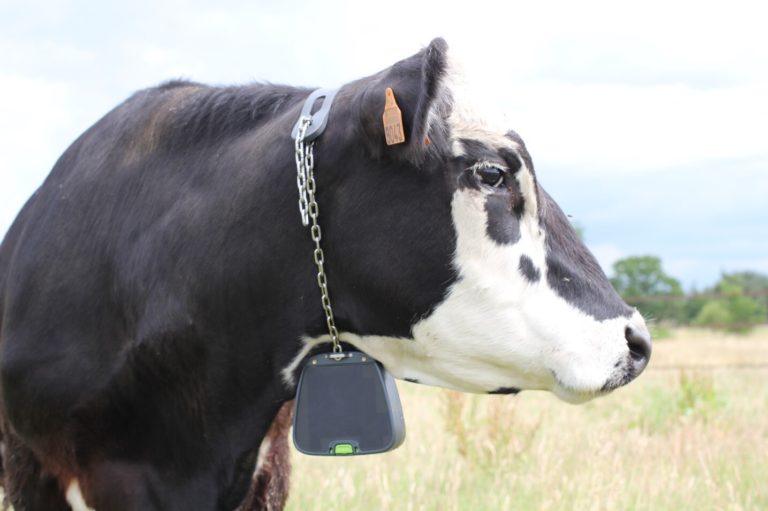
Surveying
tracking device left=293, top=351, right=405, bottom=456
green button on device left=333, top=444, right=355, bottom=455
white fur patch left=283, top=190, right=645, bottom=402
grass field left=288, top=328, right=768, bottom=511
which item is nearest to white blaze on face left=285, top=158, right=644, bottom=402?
white fur patch left=283, top=190, right=645, bottom=402

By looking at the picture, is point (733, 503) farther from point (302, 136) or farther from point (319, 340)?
point (302, 136)

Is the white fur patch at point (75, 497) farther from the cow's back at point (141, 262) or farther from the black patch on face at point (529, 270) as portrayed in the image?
the black patch on face at point (529, 270)

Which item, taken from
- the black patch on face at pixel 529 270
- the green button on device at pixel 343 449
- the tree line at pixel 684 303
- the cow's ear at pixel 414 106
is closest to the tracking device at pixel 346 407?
the green button on device at pixel 343 449

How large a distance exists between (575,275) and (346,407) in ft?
2.50

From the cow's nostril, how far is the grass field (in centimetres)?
199

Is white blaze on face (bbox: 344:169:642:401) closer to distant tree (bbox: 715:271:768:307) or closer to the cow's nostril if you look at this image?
the cow's nostril

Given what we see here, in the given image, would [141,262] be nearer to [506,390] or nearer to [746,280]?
[506,390]

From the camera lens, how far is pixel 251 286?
263 centimetres

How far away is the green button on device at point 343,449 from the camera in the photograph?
275 cm

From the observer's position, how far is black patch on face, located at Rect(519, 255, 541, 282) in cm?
245

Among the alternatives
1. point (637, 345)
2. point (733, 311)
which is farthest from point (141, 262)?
point (733, 311)

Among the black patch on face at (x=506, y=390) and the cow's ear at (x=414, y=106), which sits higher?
the cow's ear at (x=414, y=106)

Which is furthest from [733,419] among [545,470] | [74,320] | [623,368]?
[74,320]

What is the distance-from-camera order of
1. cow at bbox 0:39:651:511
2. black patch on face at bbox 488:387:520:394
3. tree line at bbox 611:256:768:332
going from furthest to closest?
tree line at bbox 611:256:768:332 < black patch on face at bbox 488:387:520:394 < cow at bbox 0:39:651:511
